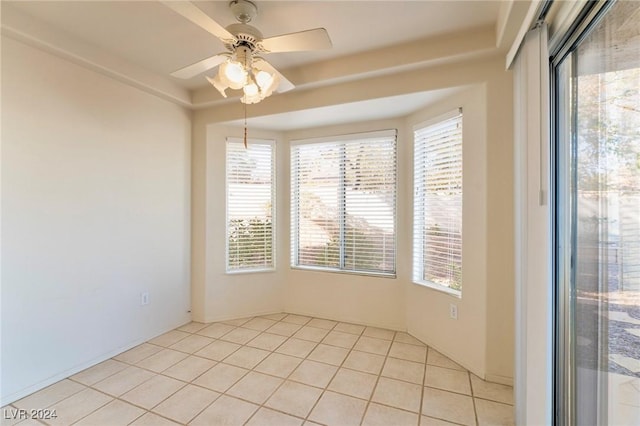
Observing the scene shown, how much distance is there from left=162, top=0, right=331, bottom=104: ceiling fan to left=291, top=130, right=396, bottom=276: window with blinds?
157 centimetres

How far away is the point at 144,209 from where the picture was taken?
276 centimetres

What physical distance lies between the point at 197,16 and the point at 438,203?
2297 millimetres

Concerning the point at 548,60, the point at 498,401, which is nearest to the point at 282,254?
the point at 498,401

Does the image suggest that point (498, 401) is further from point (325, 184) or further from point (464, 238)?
point (325, 184)

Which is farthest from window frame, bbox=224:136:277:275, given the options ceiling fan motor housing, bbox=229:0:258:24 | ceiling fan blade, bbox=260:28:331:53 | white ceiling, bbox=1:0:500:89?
ceiling fan blade, bbox=260:28:331:53

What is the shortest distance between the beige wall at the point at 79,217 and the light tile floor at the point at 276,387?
0.30 meters

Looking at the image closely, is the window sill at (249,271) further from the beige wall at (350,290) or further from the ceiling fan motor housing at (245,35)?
the ceiling fan motor housing at (245,35)

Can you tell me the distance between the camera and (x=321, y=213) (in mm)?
3367

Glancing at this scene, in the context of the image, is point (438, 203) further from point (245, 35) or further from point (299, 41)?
point (245, 35)

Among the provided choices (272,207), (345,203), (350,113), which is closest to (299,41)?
(350,113)

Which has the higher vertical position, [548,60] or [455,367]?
[548,60]

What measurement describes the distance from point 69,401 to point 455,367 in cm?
289

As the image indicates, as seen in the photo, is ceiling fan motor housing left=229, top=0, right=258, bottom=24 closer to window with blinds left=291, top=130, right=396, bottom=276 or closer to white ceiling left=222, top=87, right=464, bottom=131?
white ceiling left=222, top=87, right=464, bottom=131

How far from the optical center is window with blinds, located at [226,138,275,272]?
3371 millimetres
